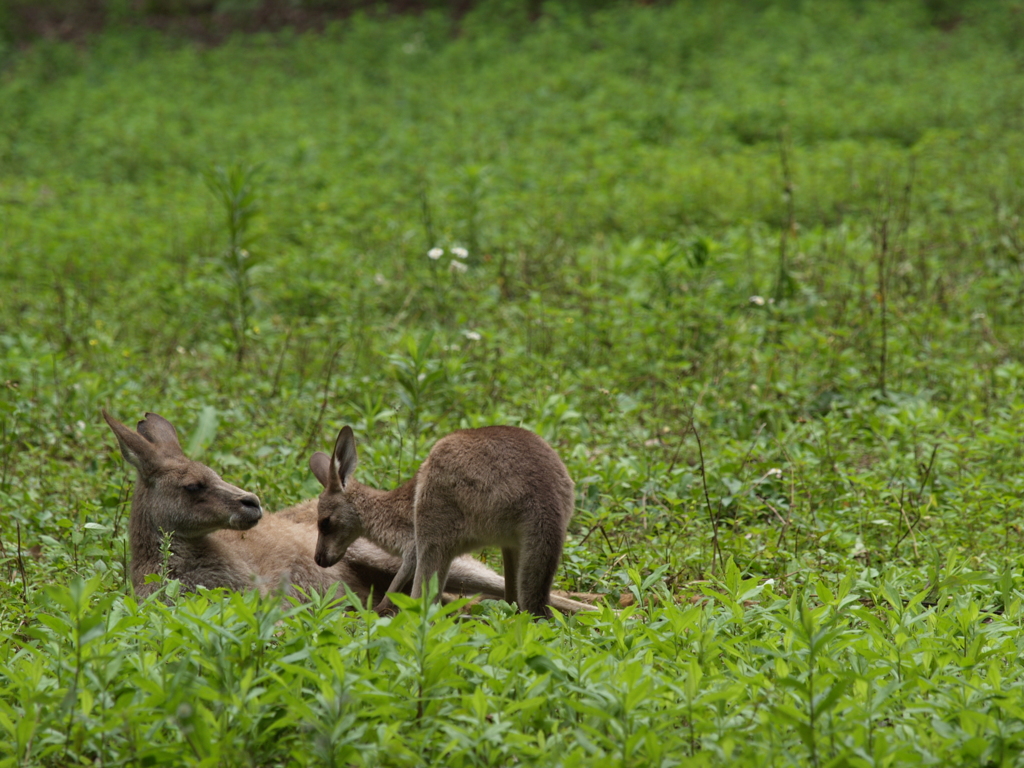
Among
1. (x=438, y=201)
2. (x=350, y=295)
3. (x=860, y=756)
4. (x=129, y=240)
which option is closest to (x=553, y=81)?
(x=438, y=201)

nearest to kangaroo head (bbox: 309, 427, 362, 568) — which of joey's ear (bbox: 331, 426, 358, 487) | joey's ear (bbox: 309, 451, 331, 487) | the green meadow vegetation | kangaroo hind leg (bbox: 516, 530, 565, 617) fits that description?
joey's ear (bbox: 331, 426, 358, 487)

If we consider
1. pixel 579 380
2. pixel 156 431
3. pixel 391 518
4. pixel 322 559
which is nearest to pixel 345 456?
pixel 391 518

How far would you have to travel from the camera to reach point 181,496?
4.53m

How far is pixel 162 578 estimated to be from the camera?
4102 millimetres

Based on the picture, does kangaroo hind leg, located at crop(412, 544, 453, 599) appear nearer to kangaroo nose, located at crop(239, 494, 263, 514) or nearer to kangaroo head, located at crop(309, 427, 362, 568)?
kangaroo head, located at crop(309, 427, 362, 568)

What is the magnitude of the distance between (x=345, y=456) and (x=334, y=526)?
31cm

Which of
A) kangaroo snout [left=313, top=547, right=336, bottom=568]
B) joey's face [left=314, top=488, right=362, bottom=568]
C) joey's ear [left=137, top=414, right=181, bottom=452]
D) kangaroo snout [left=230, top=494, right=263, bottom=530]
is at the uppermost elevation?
joey's ear [left=137, top=414, right=181, bottom=452]

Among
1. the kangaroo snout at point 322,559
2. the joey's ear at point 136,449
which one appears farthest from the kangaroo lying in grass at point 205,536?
the kangaroo snout at point 322,559

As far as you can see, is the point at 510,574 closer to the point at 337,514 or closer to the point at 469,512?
the point at 469,512

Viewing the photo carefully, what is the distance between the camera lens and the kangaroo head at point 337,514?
4645 mm

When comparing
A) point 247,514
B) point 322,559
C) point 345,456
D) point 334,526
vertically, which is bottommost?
point 322,559

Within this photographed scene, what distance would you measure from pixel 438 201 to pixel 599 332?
13.9 ft

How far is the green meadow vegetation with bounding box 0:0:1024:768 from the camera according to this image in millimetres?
3018

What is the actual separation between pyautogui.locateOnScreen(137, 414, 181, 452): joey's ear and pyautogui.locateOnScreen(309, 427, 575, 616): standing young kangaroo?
78 cm
